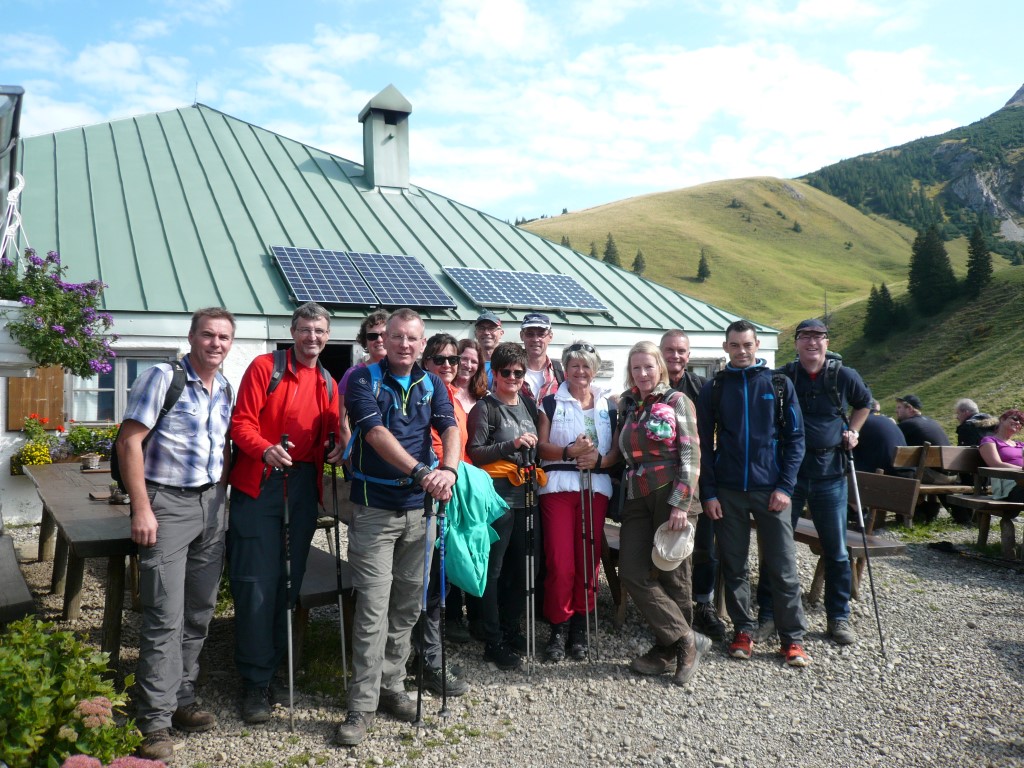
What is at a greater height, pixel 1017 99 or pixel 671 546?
pixel 1017 99

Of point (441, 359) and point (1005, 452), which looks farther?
point (1005, 452)

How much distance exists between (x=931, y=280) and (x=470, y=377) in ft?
178

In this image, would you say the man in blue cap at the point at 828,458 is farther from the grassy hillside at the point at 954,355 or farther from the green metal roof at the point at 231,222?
the grassy hillside at the point at 954,355

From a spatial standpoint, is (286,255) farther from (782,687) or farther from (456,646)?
(782,687)

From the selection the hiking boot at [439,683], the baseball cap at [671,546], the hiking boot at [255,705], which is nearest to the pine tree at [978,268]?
the baseball cap at [671,546]

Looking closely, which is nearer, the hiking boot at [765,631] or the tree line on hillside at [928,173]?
the hiking boot at [765,631]

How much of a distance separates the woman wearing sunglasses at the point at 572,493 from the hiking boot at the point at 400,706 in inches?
47.7

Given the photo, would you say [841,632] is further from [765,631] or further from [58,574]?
[58,574]

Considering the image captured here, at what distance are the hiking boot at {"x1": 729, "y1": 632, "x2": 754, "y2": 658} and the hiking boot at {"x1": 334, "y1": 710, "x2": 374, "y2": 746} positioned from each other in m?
2.51

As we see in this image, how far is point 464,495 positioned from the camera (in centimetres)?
450

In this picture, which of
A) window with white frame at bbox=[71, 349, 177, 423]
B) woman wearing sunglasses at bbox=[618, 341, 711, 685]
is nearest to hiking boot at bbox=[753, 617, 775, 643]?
woman wearing sunglasses at bbox=[618, 341, 711, 685]

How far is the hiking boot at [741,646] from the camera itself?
509 cm

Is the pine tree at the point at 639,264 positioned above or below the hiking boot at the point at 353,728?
above

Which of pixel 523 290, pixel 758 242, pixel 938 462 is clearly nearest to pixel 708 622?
pixel 938 462
